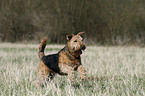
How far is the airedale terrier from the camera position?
2.99 m

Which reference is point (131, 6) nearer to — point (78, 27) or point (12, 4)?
point (78, 27)

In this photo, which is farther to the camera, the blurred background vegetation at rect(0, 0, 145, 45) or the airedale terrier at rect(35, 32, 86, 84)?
the blurred background vegetation at rect(0, 0, 145, 45)

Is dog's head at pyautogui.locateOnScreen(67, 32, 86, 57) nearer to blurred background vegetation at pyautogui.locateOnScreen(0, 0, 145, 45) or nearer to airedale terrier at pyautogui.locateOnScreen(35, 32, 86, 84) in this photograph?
airedale terrier at pyautogui.locateOnScreen(35, 32, 86, 84)

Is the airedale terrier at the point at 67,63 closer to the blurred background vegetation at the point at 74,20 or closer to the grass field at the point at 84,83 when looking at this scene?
the grass field at the point at 84,83

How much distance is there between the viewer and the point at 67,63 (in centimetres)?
302

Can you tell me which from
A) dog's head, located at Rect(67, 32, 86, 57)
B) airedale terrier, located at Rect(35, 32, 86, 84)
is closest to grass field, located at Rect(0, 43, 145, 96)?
airedale terrier, located at Rect(35, 32, 86, 84)

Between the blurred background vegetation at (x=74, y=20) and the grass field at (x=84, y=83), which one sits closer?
the grass field at (x=84, y=83)

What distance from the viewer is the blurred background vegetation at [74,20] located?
13.4 meters

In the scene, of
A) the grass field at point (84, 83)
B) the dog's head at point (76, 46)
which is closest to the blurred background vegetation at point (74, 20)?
the grass field at point (84, 83)

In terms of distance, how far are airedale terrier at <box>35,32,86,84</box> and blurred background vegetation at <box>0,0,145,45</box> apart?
1079cm

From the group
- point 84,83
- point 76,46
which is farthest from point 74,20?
point 76,46

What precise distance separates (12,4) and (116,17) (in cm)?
787

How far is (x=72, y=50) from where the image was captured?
305 centimetres

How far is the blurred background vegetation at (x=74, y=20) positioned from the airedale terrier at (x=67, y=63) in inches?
425
